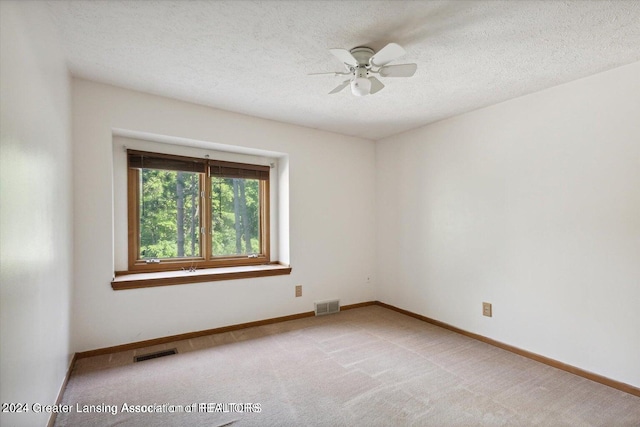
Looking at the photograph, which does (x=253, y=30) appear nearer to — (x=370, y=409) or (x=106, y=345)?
(x=370, y=409)

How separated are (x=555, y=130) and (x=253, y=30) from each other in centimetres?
261

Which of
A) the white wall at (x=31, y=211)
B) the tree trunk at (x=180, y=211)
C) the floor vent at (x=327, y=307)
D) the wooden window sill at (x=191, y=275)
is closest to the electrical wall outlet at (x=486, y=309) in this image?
the floor vent at (x=327, y=307)

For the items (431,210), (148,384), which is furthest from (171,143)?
(431,210)

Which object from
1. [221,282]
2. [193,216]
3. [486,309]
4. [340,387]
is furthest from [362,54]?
[486,309]

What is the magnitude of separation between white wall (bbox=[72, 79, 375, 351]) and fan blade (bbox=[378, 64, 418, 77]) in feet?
6.16

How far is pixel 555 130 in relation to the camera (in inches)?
103

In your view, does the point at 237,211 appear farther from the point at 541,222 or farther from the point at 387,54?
the point at 541,222

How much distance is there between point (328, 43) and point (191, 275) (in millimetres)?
2526

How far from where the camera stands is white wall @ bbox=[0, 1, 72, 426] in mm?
1127

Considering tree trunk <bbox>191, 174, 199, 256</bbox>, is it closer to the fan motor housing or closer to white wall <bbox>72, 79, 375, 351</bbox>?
white wall <bbox>72, 79, 375, 351</bbox>

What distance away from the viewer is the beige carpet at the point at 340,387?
6.26 feet

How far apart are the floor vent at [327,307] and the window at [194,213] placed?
2.99 feet

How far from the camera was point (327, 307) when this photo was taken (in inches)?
158

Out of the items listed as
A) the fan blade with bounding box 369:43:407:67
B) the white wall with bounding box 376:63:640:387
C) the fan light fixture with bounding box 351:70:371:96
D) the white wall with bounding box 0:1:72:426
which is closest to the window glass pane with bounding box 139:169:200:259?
the white wall with bounding box 0:1:72:426
